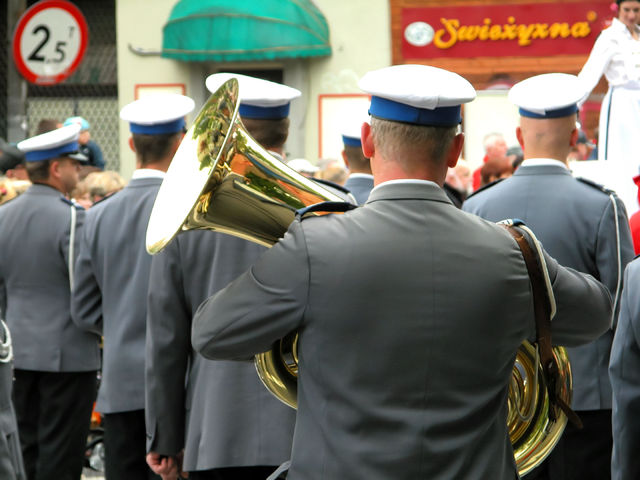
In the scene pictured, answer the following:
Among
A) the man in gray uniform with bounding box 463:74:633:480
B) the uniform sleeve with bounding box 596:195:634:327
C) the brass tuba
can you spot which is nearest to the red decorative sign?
the man in gray uniform with bounding box 463:74:633:480

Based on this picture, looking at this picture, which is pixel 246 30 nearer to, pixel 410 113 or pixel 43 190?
pixel 43 190

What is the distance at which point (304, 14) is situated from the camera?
612 inches

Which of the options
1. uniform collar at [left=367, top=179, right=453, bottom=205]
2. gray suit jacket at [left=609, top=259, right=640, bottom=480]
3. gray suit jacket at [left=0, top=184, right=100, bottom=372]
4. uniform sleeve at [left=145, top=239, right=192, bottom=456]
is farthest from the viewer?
gray suit jacket at [left=0, top=184, right=100, bottom=372]

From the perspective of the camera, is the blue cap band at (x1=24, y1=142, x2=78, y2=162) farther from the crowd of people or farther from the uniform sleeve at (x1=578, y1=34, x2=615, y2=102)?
the uniform sleeve at (x1=578, y1=34, x2=615, y2=102)

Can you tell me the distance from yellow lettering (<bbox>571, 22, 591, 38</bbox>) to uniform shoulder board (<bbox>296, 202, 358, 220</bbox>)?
45.1 ft

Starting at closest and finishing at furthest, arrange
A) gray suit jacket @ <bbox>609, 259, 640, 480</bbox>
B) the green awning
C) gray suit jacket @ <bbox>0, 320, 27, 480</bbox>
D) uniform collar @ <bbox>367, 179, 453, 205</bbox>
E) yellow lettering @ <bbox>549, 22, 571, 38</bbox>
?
uniform collar @ <bbox>367, 179, 453, 205</bbox>, gray suit jacket @ <bbox>609, 259, 640, 480</bbox>, gray suit jacket @ <bbox>0, 320, 27, 480</bbox>, the green awning, yellow lettering @ <bbox>549, 22, 571, 38</bbox>

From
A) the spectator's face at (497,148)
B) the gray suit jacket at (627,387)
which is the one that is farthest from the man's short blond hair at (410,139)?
the spectator's face at (497,148)

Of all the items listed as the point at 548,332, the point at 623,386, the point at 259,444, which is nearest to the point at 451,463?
the point at 548,332

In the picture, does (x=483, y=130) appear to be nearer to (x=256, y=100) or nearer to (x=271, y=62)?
(x=271, y=62)

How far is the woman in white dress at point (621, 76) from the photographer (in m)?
7.61

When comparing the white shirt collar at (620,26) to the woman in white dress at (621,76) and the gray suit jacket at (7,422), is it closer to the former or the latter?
the woman in white dress at (621,76)

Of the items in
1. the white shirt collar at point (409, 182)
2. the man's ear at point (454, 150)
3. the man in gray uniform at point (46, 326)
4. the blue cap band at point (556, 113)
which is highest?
the man's ear at point (454, 150)

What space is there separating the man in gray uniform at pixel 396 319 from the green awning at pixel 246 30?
1311 centimetres

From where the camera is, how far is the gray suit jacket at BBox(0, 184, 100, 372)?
6.14 meters
